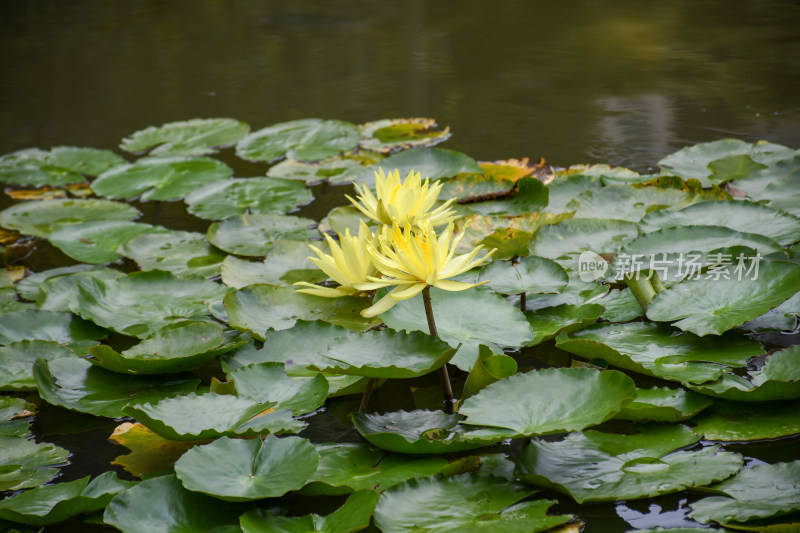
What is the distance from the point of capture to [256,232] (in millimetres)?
2088

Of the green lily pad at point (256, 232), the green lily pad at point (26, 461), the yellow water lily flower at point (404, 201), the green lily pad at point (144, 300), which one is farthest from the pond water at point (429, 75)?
the yellow water lily flower at point (404, 201)

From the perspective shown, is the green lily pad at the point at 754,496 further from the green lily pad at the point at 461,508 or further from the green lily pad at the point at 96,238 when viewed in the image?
the green lily pad at the point at 96,238

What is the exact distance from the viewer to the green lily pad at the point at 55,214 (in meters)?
2.27

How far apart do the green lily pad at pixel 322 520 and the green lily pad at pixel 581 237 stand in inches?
35.4

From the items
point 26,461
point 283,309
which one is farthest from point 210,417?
point 283,309

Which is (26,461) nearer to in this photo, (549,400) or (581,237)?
(549,400)

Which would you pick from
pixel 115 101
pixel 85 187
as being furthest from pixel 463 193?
pixel 115 101

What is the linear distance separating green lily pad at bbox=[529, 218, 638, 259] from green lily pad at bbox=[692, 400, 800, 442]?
23.0 inches

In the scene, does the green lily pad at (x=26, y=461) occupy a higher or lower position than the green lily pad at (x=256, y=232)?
lower

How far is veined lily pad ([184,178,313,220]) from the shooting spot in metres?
2.27

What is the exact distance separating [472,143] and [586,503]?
1807 millimetres

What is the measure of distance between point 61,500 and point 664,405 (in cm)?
91

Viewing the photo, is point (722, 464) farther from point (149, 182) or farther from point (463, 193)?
point (149, 182)

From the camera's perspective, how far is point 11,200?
257 centimetres
